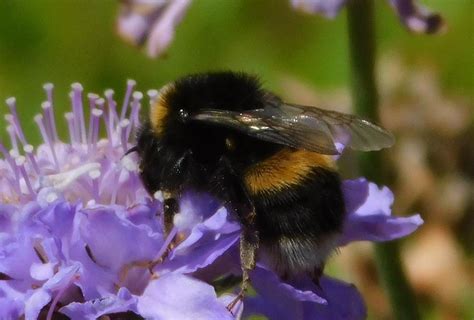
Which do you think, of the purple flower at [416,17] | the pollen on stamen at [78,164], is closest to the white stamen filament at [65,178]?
the pollen on stamen at [78,164]

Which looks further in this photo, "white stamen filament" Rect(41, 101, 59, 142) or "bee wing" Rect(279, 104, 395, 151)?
"white stamen filament" Rect(41, 101, 59, 142)

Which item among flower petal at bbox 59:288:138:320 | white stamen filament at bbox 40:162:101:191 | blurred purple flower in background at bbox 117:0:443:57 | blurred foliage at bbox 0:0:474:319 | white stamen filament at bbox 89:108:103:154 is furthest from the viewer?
blurred foliage at bbox 0:0:474:319

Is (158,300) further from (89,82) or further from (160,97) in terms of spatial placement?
(89,82)

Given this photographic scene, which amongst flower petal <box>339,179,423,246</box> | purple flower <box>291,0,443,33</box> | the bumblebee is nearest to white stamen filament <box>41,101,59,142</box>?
the bumblebee

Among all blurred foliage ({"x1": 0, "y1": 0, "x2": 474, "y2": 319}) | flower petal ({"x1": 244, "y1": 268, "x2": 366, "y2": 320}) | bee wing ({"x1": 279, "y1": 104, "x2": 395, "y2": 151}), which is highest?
bee wing ({"x1": 279, "y1": 104, "x2": 395, "y2": 151})

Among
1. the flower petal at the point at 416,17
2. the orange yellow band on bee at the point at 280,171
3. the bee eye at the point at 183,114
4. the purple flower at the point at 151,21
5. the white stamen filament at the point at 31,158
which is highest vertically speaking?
the flower petal at the point at 416,17

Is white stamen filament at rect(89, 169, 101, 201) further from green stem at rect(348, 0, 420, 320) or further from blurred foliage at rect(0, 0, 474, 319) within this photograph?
blurred foliage at rect(0, 0, 474, 319)

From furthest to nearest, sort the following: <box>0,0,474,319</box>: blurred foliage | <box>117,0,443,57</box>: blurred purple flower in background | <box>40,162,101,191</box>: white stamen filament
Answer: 1. <box>0,0,474,319</box>: blurred foliage
2. <box>117,0,443,57</box>: blurred purple flower in background
3. <box>40,162,101,191</box>: white stamen filament

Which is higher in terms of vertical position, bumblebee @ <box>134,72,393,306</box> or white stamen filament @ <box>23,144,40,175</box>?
bumblebee @ <box>134,72,393,306</box>

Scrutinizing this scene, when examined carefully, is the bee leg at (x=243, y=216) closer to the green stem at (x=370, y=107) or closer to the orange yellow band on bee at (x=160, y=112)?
the orange yellow band on bee at (x=160, y=112)

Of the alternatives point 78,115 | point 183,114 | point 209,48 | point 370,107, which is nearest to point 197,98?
point 183,114
